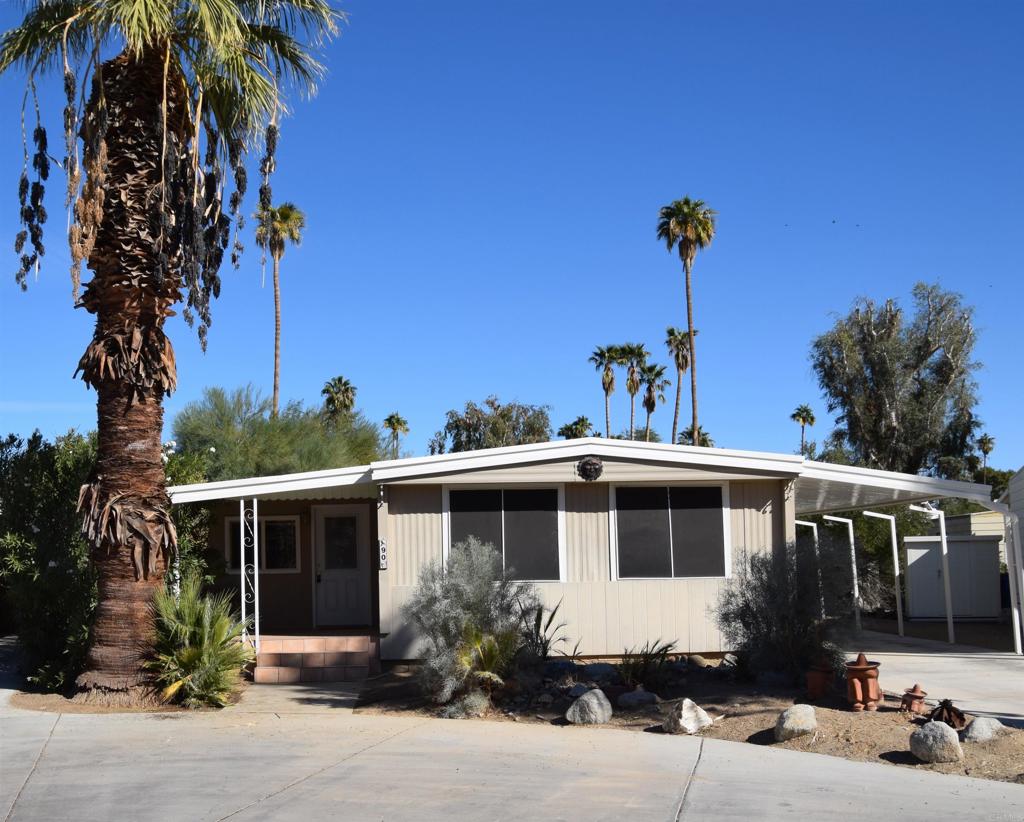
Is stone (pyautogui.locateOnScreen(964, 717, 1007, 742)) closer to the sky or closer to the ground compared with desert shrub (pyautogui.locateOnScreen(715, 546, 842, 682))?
closer to the ground

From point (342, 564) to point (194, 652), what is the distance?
620 centimetres

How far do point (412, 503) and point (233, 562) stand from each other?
500 centimetres

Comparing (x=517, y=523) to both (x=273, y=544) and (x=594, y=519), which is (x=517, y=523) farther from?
(x=273, y=544)

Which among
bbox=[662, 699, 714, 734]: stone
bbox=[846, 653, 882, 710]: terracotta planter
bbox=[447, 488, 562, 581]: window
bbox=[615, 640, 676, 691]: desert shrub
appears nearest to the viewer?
bbox=[662, 699, 714, 734]: stone

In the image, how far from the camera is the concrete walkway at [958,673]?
10.4m

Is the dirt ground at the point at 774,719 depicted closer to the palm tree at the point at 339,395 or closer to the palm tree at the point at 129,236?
the palm tree at the point at 129,236

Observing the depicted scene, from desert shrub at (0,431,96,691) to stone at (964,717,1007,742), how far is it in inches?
358

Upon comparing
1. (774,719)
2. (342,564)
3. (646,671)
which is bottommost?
(774,719)

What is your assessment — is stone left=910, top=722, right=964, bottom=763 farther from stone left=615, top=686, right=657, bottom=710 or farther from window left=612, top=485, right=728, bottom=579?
window left=612, top=485, right=728, bottom=579

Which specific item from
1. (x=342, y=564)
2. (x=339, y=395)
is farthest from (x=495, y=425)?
(x=342, y=564)

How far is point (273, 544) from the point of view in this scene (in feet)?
56.2

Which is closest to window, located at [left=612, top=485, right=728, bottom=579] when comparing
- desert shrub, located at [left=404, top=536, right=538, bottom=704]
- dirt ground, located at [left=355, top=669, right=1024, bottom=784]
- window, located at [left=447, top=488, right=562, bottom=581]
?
window, located at [left=447, top=488, right=562, bottom=581]

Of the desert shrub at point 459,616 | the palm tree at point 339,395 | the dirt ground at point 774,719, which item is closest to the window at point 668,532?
the dirt ground at point 774,719

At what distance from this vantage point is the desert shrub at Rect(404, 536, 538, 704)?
34.1ft
